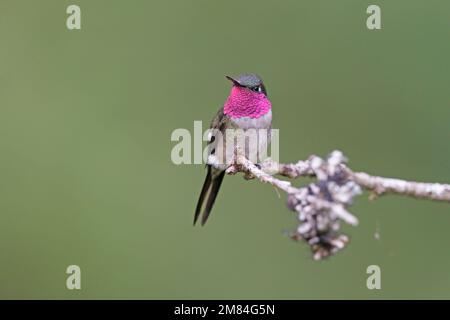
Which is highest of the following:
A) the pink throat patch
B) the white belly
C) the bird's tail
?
the pink throat patch

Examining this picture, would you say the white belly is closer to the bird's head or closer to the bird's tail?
the bird's head

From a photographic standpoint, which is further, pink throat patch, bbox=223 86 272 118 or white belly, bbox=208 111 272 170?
pink throat patch, bbox=223 86 272 118

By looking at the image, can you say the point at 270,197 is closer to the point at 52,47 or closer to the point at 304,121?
the point at 304,121

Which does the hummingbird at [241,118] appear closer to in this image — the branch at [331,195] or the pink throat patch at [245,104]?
the pink throat patch at [245,104]

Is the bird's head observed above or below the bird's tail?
above

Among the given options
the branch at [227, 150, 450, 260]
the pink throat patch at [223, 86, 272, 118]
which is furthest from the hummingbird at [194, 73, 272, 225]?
the branch at [227, 150, 450, 260]

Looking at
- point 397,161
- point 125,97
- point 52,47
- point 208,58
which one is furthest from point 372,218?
point 52,47

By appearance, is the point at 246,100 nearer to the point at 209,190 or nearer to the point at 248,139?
the point at 248,139
